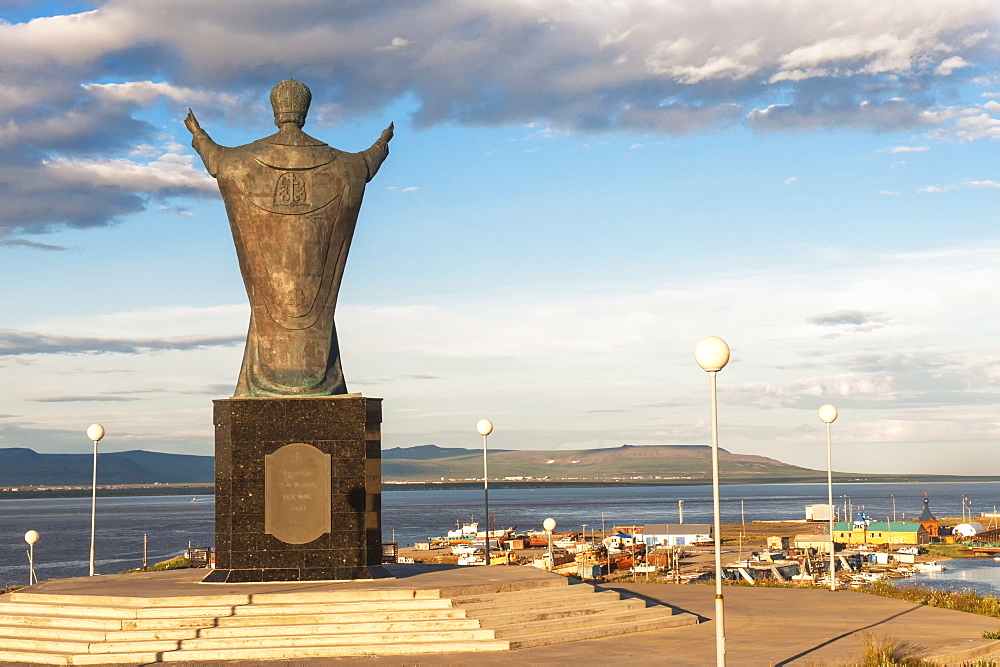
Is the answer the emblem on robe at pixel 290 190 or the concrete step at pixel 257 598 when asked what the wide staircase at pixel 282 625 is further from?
the emblem on robe at pixel 290 190

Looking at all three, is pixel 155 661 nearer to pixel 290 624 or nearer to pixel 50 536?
pixel 290 624

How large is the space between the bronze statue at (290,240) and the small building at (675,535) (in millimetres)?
60839

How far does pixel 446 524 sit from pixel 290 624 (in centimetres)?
11780

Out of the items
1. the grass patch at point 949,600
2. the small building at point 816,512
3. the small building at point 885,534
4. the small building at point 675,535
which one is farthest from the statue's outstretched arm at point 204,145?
the small building at point 816,512

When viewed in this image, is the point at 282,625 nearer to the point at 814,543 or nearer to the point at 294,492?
the point at 294,492

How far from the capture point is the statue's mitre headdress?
19906mm

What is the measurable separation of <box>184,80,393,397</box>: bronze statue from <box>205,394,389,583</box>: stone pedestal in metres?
1.08

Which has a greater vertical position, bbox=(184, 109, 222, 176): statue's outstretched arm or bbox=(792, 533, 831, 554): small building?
bbox=(184, 109, 222, 176): statue's outstretched arm

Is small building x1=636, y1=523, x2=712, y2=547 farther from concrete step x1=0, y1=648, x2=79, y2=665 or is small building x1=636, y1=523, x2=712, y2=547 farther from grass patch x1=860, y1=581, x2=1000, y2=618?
concrete step x1=0, y1=648, x2=79, y2=665

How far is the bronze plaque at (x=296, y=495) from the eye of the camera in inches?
703

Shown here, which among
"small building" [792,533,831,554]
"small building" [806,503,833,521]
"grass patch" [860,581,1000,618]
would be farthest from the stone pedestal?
"small building" [806,503,833,521]

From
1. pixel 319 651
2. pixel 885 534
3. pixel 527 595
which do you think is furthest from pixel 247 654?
pixel 885 534

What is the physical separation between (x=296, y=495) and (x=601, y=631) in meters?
5.32

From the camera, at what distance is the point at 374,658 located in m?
14.5
